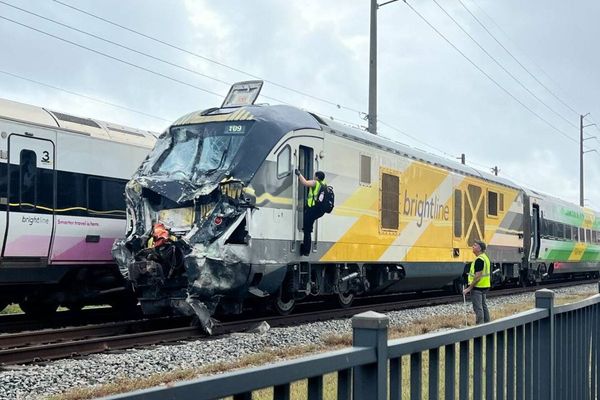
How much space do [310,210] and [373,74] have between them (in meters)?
9.60

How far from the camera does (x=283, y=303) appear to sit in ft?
40.4

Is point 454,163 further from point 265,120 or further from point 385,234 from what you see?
point 265,120

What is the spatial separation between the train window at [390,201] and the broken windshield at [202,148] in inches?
166

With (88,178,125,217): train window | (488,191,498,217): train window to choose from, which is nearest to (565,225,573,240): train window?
(488,191,498,217): train window

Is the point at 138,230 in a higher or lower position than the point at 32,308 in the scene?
higher

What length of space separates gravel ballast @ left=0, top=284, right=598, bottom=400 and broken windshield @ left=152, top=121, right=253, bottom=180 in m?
2.92

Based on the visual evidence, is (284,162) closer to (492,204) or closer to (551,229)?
(492,204)

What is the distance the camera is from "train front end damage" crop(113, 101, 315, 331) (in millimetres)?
10031

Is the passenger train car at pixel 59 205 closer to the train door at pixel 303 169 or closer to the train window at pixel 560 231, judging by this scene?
the train door at pixel 303 169

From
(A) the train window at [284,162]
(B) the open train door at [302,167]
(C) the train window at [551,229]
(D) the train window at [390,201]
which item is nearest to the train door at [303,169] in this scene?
(B) the open train door at [302,167]

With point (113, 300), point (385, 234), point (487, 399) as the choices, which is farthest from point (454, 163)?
point (487, 399)

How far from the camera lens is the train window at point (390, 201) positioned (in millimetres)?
14164

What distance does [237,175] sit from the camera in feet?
34.6

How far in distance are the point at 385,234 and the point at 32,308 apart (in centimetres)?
736
